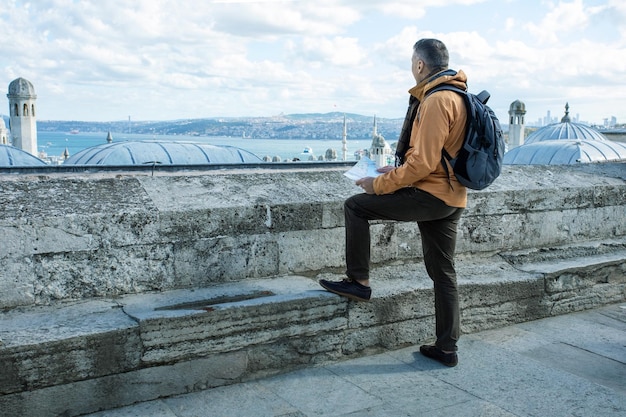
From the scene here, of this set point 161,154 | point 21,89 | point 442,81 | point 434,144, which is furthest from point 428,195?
point 21,89

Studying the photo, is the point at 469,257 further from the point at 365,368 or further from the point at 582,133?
the point at 582,133

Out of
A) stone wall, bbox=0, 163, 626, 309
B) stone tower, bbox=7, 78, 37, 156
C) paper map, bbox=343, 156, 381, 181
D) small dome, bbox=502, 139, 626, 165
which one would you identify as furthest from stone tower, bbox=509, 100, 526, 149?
paper map, bbox=343, 156, 381, 181

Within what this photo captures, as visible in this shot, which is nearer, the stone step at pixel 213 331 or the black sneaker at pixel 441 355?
the stone step at pixel 213 331

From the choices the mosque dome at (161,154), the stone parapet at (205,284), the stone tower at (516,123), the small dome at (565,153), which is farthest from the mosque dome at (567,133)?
the stone parapet at (205,284)

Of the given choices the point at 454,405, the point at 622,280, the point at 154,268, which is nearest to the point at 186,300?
the point at 154,268

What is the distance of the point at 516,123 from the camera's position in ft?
190

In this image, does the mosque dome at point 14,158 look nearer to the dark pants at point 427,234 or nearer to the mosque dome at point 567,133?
the dark pants at point 427,234

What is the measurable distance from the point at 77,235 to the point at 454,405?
85.9 inches

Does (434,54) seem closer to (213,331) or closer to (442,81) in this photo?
(442,81)

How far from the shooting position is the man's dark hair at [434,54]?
3.77m

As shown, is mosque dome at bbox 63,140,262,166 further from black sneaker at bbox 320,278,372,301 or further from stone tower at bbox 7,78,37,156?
stone tower at bbox 7,78,37,156

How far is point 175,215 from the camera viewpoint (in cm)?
396

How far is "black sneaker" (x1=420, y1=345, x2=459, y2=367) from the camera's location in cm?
398

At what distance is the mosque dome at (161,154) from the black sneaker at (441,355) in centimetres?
1683
